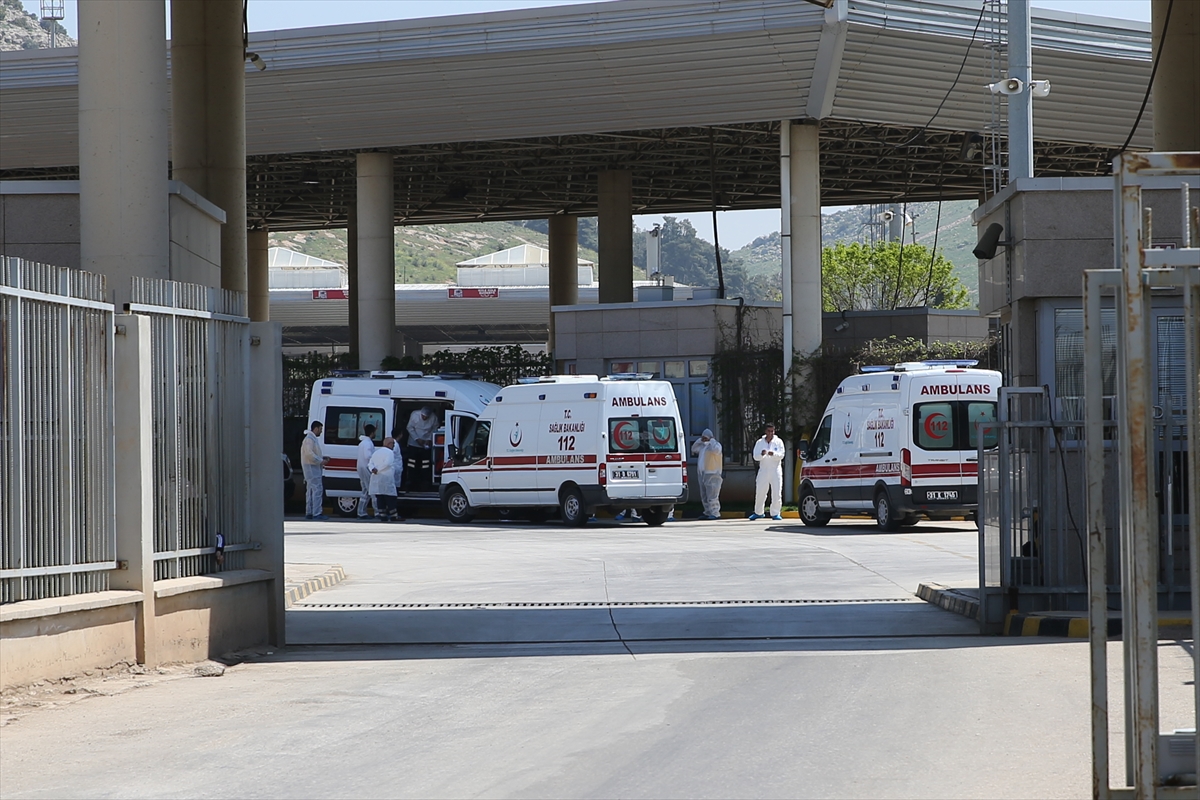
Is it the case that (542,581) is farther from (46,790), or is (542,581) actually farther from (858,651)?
(46,790)

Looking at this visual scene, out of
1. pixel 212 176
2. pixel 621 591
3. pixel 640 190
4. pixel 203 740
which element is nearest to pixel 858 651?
pixel 621 591

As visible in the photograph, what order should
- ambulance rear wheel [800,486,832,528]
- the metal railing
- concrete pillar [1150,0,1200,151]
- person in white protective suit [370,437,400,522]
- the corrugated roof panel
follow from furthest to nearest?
the corrugated roof panel, person in white protective suit [370,437,400,522], ambulance rear wheel [800,486,832,528], concrete pillar [1150,0,1200,151], the metal railing

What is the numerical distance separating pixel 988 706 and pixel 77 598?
5544mm

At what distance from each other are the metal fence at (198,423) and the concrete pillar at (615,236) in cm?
2977

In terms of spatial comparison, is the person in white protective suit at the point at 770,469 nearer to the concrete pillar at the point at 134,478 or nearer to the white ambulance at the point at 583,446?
the white ambulance at the point at 583,446

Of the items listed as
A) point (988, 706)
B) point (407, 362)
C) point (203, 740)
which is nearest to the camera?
point (203, 740)

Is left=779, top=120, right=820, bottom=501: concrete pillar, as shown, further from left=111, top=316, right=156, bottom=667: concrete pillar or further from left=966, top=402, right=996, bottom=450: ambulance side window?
left=111, top=316, right=156, bottom=667: concrete pillar

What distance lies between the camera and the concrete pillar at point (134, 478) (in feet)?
30.6

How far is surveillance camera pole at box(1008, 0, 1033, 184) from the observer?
19906 mm

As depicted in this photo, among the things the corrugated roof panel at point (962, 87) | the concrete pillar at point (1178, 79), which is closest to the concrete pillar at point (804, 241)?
the corrugated roof panel at point (962, 87)

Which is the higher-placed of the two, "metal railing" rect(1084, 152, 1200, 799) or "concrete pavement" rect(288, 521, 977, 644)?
"metal railing" rect(1084, 152, 1200, 799)

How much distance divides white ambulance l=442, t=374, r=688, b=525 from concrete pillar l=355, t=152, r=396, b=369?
10.7 m

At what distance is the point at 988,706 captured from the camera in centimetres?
827

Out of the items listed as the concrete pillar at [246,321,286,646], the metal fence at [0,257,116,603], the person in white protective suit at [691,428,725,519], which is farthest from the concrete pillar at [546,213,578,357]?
the metal fence at [0,257,116,603]
